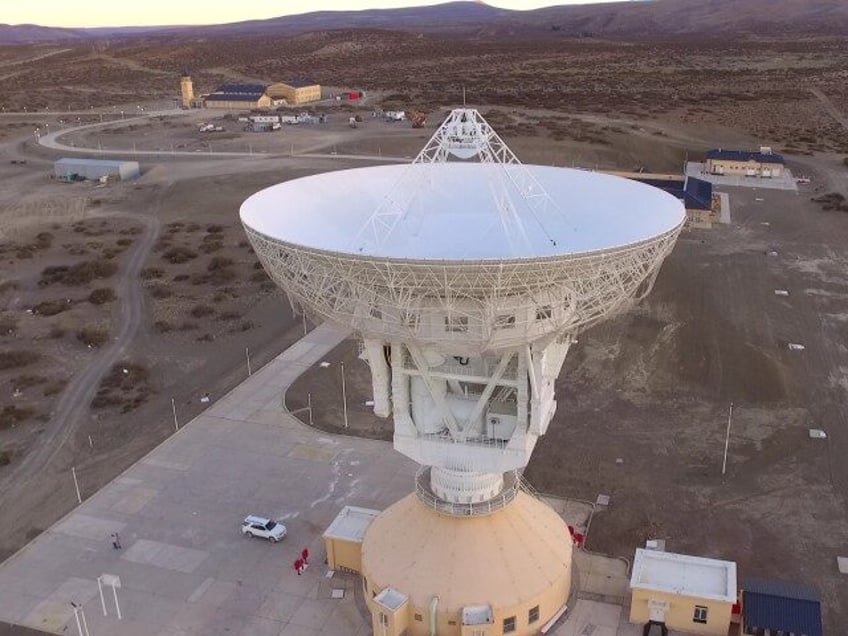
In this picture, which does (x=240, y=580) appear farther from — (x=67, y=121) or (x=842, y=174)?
(x=67, y=121)

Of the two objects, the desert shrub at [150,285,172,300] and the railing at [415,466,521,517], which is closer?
the railing at [415,466,521,517]

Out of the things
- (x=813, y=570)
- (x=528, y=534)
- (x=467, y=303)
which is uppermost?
(x=467, y=303)

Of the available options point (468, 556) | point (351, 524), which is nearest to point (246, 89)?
point (351, 524)

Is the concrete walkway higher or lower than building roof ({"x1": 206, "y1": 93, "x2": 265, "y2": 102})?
lower

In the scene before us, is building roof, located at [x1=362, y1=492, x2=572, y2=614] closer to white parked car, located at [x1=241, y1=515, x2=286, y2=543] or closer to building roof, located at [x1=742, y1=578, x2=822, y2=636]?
white parked car, located at [x1=241, y1=515, x2=286, y2=543]

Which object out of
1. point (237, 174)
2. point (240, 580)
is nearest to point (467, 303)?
point (240, 580)

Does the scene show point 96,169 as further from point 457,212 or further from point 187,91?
point 457,212

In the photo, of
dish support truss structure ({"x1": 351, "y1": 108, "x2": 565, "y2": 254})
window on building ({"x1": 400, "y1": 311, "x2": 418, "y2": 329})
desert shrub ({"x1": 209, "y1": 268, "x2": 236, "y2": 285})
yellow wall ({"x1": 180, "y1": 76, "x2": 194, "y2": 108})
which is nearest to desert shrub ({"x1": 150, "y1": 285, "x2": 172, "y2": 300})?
desert shrub ({"x1": 209, "y1": 268, "x2": 236, "y2": 285})
